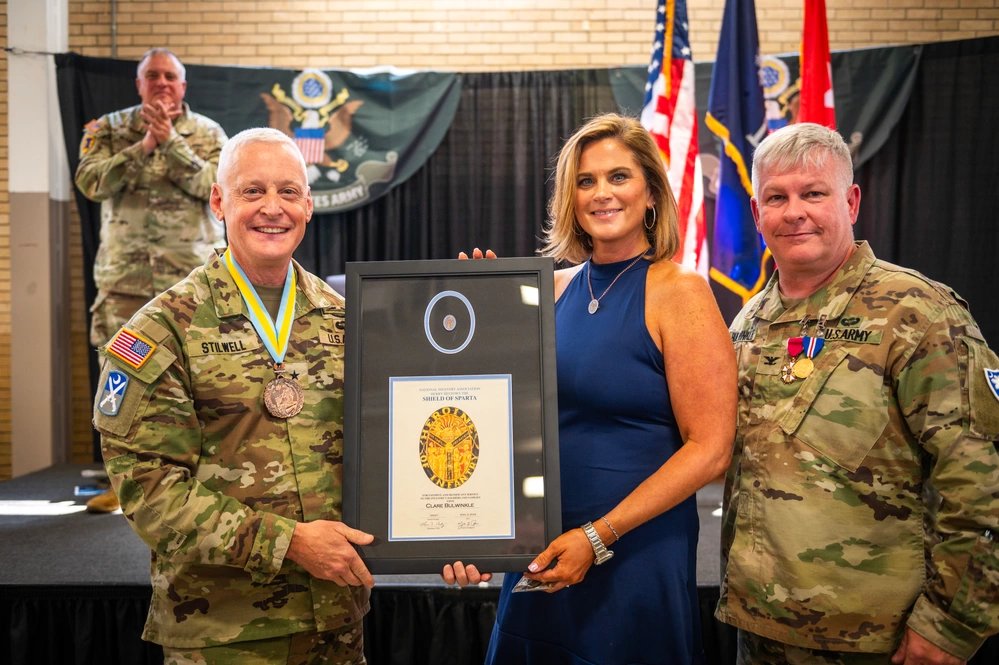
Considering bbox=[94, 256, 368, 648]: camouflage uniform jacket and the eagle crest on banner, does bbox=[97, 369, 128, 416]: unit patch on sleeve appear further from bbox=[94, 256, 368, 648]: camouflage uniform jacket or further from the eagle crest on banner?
the eagle crest on banner

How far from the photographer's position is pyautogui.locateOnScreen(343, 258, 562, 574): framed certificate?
1568mm

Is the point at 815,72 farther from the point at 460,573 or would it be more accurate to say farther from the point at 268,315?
the point at 460,573

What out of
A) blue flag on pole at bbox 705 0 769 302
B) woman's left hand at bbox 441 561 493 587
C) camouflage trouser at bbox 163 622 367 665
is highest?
blue flag on pole at bbox 705 0 769 302

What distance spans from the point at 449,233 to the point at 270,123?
1556 millimetres

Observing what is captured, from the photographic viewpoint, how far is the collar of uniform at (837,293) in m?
1.70

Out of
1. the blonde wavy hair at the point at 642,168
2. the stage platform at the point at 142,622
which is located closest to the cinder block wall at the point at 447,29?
the stage platform at the point at 142,622

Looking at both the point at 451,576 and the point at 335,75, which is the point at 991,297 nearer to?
the point at 335,75

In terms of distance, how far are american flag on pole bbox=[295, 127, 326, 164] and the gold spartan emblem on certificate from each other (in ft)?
16.4

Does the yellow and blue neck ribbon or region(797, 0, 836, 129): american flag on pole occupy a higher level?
region(797, 0, 836, 129): american flag on pole

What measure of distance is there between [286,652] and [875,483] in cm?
121

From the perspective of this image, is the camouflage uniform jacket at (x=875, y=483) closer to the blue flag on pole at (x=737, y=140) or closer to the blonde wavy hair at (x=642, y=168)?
the blonde wavy hair at (x=642, y=168)

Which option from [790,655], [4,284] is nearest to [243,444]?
[790,655]

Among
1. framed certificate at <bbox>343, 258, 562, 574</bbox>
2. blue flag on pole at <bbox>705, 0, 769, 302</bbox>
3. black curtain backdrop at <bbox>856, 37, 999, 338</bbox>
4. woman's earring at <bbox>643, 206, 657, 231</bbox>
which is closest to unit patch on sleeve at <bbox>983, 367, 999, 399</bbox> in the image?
woman's earring at <bbox>643, 206, 657, 231</bbox>

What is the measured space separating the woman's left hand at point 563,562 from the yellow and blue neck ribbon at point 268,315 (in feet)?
2.13
